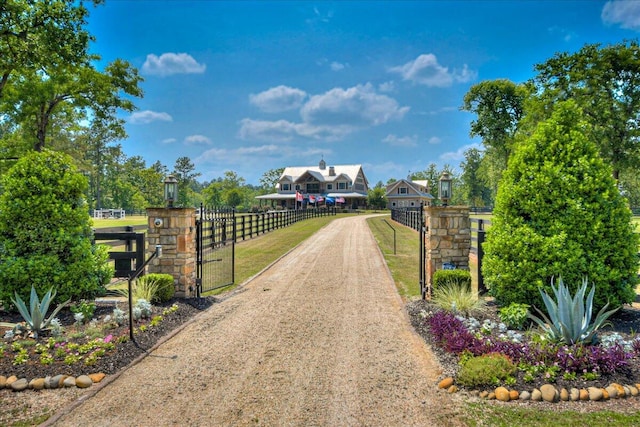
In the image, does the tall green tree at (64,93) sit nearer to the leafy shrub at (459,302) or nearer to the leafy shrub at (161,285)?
the leafy shrub at (161,285)

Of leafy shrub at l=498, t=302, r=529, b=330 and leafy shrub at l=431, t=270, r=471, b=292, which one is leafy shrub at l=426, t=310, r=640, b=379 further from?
leafy shrub at l=431, t=270, r=471, b=292

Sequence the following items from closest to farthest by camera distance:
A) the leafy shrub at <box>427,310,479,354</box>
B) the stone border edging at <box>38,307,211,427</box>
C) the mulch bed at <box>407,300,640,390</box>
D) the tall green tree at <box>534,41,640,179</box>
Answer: the stone border edging at <box>38,307,211,427</box>, the mulch bed at <box>407,300,640,390</box>, the leafy shrub at <box>427,310,479,354</box>, the tall green tree at <box>534,41,640,179</box>

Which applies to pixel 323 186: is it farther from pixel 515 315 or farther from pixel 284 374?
pixel 284 374

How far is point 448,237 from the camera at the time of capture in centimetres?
790

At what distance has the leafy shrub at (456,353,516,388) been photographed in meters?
4.22

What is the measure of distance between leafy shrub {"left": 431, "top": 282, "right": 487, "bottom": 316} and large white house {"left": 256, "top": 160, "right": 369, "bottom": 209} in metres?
55.5

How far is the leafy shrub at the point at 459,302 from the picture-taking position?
21.1 ft

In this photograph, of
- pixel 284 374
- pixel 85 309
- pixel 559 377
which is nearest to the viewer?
pixel 559 377

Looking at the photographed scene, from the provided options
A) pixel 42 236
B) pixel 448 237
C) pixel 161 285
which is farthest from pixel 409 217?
pixel 42 236

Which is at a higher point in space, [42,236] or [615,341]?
[42,236]

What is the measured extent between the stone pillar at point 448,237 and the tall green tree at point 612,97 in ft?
47.3

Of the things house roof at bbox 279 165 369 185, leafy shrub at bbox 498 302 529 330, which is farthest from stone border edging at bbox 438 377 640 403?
house roof at bbox 279 165 369 185

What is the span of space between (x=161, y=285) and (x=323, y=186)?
6039 centimetres

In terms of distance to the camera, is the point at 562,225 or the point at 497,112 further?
the point at 497,112
